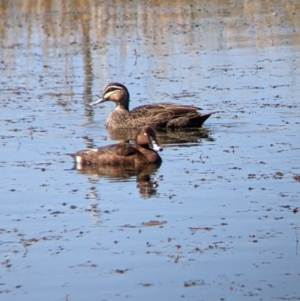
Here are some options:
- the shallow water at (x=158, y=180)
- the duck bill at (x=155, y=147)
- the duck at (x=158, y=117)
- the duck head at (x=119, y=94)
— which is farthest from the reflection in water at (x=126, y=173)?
the duck head at (x=119, y=94)

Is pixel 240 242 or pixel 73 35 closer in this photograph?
pixel 240 242

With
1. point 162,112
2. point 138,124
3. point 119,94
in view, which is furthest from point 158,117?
point 119,94

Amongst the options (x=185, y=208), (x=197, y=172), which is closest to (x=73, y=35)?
(x=197, y=172)

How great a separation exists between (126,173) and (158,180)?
0.78 meters

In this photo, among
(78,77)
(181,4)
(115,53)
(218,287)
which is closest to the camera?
(218,287)

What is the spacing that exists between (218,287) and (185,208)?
2469 millimetres

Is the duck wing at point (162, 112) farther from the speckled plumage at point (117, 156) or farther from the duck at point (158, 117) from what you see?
the speckled plumage at point (117, 156)

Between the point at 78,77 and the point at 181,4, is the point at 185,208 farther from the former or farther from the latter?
the point at 181,4

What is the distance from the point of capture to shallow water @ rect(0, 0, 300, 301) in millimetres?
8250

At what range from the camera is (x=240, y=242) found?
903cm

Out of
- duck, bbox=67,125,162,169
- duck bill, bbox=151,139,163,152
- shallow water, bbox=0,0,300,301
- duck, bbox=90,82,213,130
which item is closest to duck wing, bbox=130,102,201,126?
duck, bbox=90,82,213,130

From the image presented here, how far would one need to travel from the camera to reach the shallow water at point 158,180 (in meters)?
8.25

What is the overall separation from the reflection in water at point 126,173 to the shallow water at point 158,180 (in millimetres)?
47

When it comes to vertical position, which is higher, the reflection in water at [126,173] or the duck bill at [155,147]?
the duck bill at [155,147]
